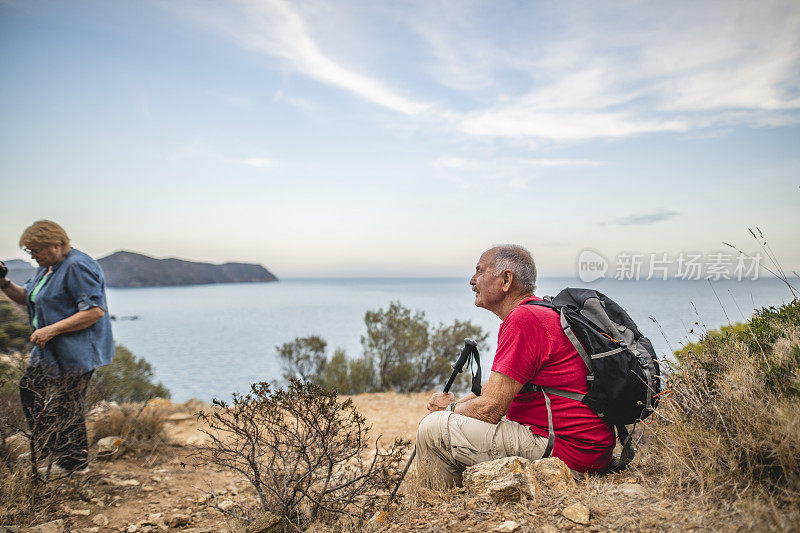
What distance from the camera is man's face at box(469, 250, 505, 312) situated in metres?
3.07

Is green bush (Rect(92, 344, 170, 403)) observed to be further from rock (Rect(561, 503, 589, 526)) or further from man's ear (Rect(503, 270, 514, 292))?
rock (Rect(561, 503, 589, 526))

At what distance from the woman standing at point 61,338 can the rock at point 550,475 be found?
12.1ft

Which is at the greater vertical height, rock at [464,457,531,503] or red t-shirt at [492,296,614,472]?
red t-shirt at [492,296,614,472]

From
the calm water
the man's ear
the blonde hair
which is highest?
the blonde hair

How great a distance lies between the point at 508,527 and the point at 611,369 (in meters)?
1.07

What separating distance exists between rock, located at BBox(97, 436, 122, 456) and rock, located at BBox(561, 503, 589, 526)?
446cm

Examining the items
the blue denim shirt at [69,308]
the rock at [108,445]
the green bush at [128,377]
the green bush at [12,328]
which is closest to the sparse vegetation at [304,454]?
the blue denim shirt at [69,308]

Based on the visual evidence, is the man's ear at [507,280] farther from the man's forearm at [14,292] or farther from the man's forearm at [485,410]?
the man's forearm at [14,292]

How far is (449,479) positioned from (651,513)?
1269 millimetres

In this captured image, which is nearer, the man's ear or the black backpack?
the black backpack

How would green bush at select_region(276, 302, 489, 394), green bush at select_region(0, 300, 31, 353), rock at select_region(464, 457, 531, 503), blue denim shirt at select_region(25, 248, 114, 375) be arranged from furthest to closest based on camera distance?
green bush at select_region(276, 302, 489, 394) < green bush at select_region(0, 300, 31, 353) < blue denim shirt at select_region(25, 248, 114, 375) < rock at select_region(464, 457, 531, 503)

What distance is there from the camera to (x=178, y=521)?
3330mm

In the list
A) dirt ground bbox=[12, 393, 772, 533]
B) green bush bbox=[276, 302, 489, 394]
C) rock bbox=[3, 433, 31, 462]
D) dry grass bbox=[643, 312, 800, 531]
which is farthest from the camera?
green bush bbox=[276, 302, 489, 394]

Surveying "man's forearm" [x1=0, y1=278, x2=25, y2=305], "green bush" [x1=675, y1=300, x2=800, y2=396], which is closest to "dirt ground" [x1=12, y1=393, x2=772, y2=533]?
"green bush" [x1=675, y1=300, x2=800, y2=396]
